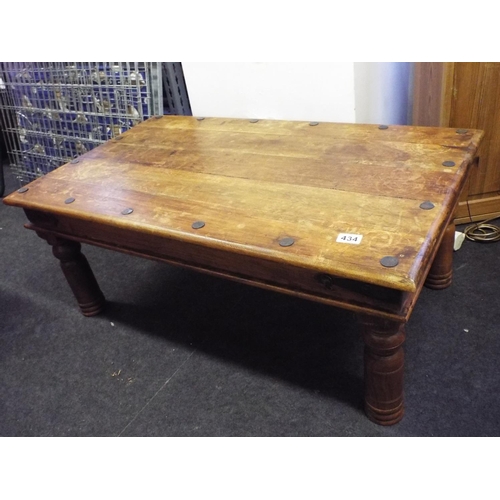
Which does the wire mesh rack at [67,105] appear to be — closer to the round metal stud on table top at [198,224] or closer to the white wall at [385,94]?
the white wall at [385,94]

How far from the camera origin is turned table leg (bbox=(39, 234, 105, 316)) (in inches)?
57.5

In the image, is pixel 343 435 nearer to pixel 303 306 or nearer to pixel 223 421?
pixel 223 421

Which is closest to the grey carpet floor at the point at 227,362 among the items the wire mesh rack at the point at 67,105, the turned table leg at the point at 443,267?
the turned table leg at the point at 443,267

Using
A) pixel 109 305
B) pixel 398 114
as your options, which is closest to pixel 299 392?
pixel 109 305

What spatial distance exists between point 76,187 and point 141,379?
58cm

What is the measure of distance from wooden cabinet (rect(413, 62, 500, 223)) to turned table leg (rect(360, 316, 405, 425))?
2.98ft

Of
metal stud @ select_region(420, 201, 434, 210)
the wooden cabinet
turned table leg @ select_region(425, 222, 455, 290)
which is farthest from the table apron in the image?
the wooden cabinet

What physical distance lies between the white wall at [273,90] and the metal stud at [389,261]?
2.80ft

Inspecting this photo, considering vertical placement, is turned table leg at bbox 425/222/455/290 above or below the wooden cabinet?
below

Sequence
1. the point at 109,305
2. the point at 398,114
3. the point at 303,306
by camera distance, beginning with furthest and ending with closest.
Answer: the point at 398,114
the point at 109,305
the point at 303,306

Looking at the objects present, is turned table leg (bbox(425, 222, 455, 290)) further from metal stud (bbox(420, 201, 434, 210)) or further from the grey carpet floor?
metal stud (bbox(420, 201, 434, 210))

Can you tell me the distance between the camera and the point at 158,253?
4.00 ft

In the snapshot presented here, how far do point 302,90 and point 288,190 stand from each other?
610 millimetres

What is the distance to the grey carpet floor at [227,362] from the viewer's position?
1200mm
